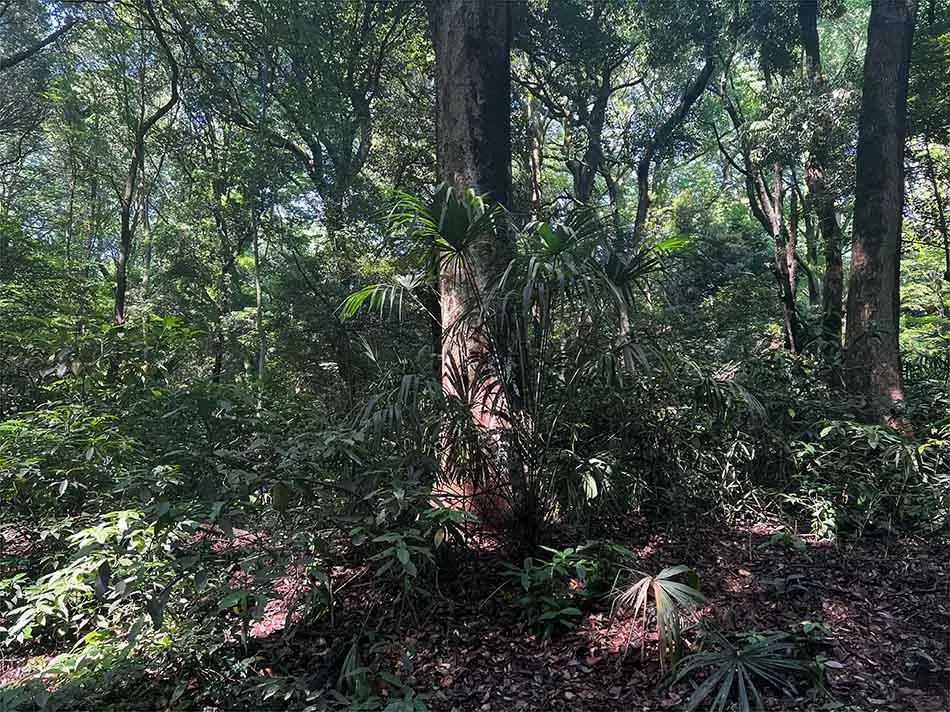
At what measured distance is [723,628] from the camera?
298 centimetres

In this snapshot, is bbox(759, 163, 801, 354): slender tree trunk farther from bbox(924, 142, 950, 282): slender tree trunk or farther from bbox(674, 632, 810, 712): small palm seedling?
bbox(674, 632, 810, 712): small palm seedling

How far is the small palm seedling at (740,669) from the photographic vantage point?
248 centimetres

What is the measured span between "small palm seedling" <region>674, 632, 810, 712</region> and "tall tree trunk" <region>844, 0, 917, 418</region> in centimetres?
346

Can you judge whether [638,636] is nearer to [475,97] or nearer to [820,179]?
[475,97]

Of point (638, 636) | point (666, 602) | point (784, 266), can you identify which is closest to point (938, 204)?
point (784, 266)

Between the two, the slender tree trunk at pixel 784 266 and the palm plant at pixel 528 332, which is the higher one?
the slender tree trunk at pixel 784 266

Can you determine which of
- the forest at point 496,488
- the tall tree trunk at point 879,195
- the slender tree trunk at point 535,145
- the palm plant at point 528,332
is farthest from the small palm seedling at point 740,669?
the slender tree trunk at point 535,145

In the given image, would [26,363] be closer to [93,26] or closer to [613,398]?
[613,398]

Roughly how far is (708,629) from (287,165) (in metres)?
9.76

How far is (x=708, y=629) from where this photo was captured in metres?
2.88

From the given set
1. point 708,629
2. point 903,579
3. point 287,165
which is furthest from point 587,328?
point 287,165

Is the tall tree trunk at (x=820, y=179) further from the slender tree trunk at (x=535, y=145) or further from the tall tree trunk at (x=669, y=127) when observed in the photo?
the slender tree trunk at (x=535, y=145)

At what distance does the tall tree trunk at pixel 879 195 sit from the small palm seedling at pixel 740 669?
11.4 ft

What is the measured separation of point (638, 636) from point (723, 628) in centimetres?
44
